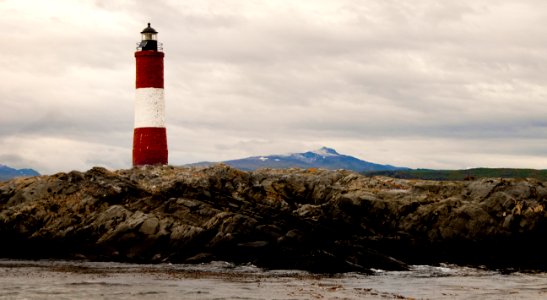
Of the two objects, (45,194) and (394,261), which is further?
(45,194)

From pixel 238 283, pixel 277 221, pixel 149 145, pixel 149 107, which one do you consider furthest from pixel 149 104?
pixel 238 283

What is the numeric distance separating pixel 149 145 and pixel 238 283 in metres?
36.1

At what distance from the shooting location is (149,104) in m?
75.8

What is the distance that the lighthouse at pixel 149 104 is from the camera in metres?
75.4

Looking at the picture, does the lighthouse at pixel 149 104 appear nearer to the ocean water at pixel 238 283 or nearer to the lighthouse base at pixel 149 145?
the lighthouse base at pixel 149 145

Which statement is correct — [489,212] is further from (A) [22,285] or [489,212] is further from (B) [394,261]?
(A) [22,285]

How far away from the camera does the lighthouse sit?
75.4m

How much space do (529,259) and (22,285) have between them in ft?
118

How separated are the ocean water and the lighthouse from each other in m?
23.8

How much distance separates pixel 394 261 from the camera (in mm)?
52031

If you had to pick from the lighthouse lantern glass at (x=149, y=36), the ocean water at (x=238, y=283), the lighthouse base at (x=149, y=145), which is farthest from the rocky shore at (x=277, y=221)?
Answer: the lighthouse lantern glass at (x=149, y=36)

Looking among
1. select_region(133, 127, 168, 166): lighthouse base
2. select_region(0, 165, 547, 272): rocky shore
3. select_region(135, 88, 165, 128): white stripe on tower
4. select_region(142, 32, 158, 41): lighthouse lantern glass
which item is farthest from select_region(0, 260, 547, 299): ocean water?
select_region(142, 32, 158, 41): lighthouse lantern glass

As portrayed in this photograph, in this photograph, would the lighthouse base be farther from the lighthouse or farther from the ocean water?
the ocean water

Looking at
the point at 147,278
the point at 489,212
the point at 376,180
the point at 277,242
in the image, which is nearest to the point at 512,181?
the point at 489,212
